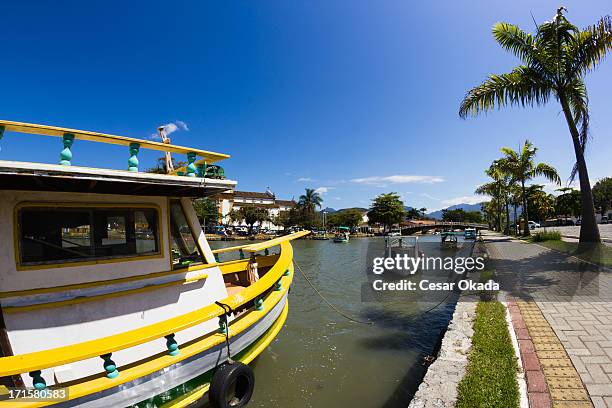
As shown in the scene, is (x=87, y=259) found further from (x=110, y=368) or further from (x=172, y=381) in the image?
(x=172, y=381)

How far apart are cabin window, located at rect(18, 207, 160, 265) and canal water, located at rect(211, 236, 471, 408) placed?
325 centimetres

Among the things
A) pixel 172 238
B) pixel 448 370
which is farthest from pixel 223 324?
pixel 448 370

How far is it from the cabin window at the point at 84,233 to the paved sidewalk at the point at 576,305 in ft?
19.0

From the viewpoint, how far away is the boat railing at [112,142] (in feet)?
11.8

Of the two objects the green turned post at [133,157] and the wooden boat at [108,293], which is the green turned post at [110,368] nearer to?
the wooden boat at [108,293]

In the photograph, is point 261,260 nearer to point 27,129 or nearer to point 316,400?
point 316,400

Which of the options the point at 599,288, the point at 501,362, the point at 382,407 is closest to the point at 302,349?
the point at 382,407

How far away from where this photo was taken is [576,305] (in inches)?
275

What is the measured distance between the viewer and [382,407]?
489 cm

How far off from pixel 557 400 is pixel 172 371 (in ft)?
14.8

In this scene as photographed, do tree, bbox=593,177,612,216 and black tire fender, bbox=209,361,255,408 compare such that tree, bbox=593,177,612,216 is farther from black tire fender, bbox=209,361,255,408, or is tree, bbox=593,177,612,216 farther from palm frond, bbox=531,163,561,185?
black tire fender, bbox=209,361,255,408

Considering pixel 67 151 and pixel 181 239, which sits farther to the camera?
pixel 181 239

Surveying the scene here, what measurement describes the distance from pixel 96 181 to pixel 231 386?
3.09 metres

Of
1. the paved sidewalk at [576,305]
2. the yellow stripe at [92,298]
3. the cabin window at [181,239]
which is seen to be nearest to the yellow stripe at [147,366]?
the yellow stripe at [92,298]
